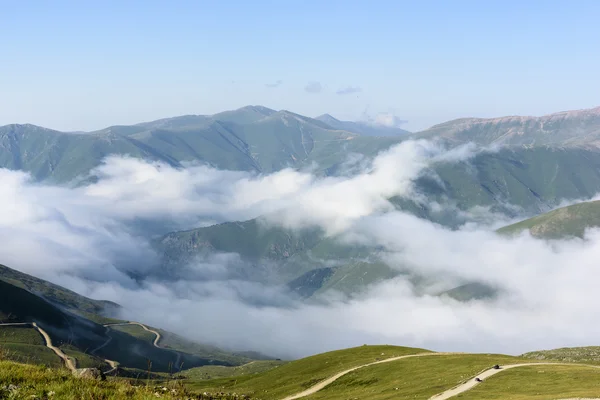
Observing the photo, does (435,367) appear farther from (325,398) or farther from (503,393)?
(503,393)

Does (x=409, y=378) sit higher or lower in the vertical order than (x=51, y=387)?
lower

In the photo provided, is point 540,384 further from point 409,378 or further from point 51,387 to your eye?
point 51,387

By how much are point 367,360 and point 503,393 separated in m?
39.5

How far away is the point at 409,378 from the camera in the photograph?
6625 centimetres

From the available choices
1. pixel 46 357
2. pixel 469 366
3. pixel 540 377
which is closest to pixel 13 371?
pixel 540 377

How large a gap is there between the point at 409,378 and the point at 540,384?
18.8 m

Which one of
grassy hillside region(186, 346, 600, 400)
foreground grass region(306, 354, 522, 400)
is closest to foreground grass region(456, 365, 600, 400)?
grassy hillside region(186, 346, 600, 400)

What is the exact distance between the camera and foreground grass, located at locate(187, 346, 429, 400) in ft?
260

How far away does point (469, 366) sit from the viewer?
67250mm

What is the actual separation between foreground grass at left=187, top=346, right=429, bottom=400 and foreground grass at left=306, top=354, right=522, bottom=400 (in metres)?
7.59

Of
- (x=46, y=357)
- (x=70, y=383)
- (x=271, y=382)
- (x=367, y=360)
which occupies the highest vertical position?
(x=70, y=383)

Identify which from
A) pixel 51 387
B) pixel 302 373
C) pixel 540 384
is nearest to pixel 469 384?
pixel 540 384

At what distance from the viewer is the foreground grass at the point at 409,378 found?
57375 mm

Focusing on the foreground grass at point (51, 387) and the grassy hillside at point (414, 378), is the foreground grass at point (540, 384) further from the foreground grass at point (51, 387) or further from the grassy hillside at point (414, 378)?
the foreground grass at point (51, 387)
